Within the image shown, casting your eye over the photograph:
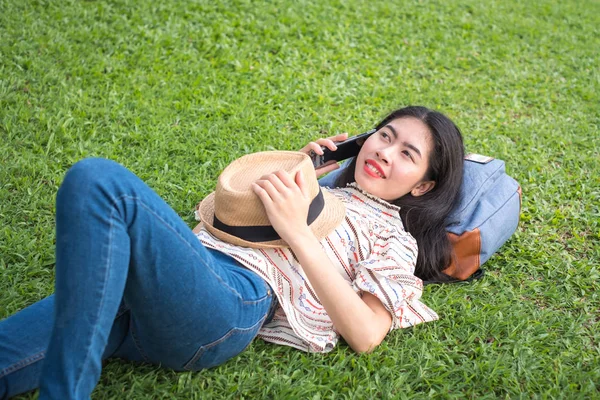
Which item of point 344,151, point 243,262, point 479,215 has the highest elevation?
point 344,151

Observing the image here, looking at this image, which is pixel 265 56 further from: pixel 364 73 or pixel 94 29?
pixel 94 29

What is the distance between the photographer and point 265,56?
6.14 m

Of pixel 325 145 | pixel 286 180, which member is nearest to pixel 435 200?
pixel 325 145

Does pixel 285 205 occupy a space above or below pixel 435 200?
above

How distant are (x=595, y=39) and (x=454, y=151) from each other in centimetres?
607

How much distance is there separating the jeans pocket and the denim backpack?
1395 mm

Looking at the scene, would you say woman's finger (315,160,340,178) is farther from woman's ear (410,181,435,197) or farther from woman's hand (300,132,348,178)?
woman's ear (410,181,435,197)

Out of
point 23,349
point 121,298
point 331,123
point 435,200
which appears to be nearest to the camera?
point 121,298

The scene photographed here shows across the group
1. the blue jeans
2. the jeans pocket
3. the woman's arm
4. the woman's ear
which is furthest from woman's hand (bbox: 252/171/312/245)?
the woman's ear

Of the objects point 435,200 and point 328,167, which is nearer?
point 435,200

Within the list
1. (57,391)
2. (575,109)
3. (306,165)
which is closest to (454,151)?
(306,165)

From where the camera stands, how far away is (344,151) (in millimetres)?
3555

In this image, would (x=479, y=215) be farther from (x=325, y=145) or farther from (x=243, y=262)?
(x=243, y=262)

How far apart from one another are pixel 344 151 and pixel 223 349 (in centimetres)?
144
